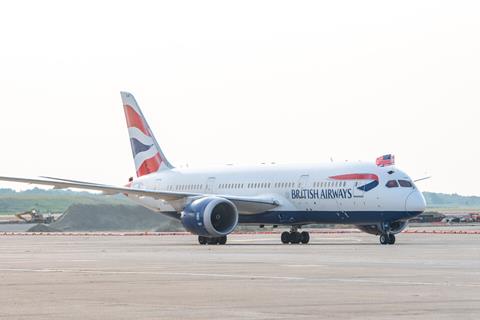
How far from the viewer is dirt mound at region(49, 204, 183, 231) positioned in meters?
85.4

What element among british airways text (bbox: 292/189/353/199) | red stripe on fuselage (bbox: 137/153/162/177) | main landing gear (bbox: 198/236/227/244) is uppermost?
red stripe on fuselage (bbox: 137/153/162/177)

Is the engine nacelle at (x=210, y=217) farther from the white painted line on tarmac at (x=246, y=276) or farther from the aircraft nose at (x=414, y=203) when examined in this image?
the white painted line on tarmac at (x=246, y=276)

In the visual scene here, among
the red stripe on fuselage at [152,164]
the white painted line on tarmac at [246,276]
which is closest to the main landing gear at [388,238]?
the red stripe on fuselage at [152,164]

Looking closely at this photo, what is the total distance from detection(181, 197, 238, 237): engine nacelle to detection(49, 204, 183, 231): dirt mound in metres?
31.2

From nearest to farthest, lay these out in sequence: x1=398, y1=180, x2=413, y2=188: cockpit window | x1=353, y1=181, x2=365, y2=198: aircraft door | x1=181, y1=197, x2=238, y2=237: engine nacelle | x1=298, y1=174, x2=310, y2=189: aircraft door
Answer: x1=398, y1=180, x2=413, y2=188: cockpit window, x1=353, y1=181, x2=365, y2=198: aircraft door, x1=181, y1=197, x2=238, y2=237: engine nacelle, x1=298, y1=174, x2=310, y2=189: aircraft door

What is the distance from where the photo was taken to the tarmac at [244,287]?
17.2 metres

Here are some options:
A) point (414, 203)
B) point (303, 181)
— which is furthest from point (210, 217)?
point (414, 203)

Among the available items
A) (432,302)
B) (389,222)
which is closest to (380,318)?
(432,302)

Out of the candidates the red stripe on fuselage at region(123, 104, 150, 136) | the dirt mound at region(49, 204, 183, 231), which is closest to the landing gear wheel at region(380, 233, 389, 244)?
the red stripe on fuselage at region(123, 104, 150, 136)

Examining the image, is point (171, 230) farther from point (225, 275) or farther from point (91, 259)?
point (225, 275)

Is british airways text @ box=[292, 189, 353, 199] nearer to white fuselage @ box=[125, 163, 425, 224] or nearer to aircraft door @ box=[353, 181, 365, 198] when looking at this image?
white fuselage @ box=[125, 163, 425, 224]

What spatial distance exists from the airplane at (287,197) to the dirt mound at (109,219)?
26730 millimetres

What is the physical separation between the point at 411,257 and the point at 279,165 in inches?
807

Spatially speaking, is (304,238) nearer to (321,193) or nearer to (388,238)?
(321,193)
